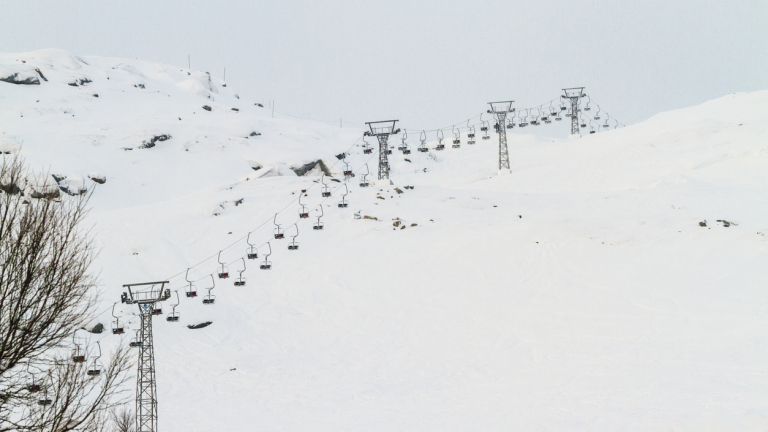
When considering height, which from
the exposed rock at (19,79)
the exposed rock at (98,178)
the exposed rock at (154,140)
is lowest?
the exposed rock at (98,178)

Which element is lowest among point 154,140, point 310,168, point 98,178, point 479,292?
point 479,292

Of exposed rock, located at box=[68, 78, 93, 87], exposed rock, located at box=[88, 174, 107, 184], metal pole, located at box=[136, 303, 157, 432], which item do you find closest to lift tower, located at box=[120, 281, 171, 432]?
metal pole, located at box=[136, 303, 157, 432]

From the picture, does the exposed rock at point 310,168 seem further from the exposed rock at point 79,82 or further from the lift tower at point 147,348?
the lift tower at point 147,348

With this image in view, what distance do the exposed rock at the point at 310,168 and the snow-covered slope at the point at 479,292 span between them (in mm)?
7581

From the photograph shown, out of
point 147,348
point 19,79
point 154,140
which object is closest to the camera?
point 147,348

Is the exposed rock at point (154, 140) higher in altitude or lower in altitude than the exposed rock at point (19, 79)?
lower

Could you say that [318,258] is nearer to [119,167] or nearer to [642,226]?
[642,226]

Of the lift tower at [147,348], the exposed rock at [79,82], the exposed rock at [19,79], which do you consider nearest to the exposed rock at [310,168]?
the exposed rock at [79,82]

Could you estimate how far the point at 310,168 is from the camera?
9262 centimetres

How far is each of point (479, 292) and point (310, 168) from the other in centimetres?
5301

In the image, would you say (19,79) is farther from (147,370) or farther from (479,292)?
(147,370)

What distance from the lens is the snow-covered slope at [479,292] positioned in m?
28.0

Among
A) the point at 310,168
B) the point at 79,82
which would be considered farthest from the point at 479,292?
the point at 79,82

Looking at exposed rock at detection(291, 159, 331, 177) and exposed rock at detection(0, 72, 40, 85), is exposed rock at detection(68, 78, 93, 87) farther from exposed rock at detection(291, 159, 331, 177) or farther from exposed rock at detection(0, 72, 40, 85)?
exposed rock at detection(291, 159, 331, 177)
